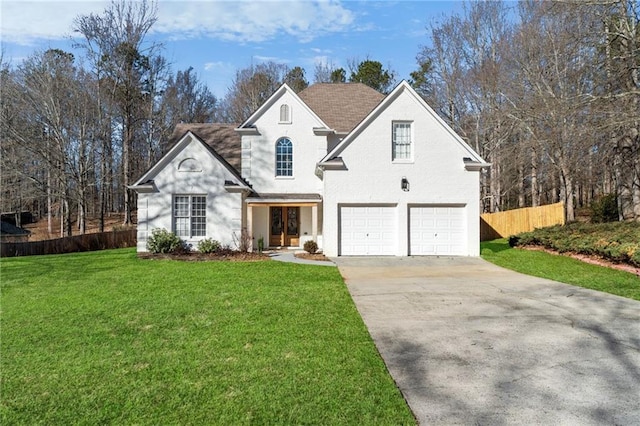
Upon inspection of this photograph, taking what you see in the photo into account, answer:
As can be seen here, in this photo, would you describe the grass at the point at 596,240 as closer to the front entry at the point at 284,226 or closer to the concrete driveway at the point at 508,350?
the concrete driveway at the point at 508,350

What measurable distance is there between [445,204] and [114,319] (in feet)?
41.9

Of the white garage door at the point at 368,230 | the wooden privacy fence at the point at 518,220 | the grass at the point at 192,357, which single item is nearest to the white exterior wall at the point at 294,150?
the white garage door at the point at 368,230

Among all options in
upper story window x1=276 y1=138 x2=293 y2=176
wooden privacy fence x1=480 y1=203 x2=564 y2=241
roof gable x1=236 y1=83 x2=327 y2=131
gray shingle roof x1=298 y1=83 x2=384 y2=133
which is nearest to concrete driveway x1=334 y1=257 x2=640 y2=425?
upper story window x1=276 y1=138 x2=293 y2=176

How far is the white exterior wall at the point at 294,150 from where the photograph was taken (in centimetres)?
1975

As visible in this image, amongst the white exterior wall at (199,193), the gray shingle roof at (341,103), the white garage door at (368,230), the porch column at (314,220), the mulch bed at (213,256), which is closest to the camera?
the mulch bed at (213,256)

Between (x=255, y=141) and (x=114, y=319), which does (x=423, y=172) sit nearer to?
(x=255, y=141)

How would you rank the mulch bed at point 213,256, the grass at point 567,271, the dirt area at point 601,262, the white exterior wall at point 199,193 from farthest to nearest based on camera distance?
the white exterior wall at point 199,193
the mulch bed at point 213,256
the dirt area at point 601,262
the grass at point 567,271

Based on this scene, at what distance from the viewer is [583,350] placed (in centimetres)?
588

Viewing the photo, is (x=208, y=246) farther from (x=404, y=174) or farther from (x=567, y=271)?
(x=567, y=271)

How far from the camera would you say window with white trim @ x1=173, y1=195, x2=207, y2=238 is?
58.1 ft

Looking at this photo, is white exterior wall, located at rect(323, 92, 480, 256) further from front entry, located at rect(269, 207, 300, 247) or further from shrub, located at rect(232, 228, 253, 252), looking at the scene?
front entry, located at rect(269, 207, 300, 247)

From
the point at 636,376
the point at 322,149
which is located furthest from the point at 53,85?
the point at 636,376

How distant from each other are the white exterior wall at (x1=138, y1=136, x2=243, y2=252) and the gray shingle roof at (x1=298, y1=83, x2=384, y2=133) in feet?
21.3

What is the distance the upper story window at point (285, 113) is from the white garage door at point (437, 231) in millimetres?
7476
